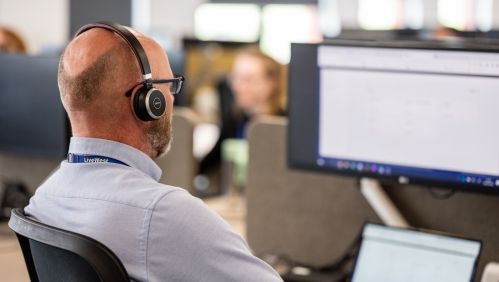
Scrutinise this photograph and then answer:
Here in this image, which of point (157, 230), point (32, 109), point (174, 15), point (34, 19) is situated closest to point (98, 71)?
point (157, 230)

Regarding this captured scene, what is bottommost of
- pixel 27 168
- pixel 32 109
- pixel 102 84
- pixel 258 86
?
pixel 27 168

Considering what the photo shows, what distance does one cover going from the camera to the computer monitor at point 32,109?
74.4 inches

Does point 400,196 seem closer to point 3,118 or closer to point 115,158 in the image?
point 115,158

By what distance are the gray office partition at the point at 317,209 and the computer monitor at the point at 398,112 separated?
0.51 feet

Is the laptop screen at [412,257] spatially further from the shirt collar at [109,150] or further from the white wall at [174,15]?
the white wall at [174,15]

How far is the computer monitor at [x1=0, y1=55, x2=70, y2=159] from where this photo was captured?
6.20 ft

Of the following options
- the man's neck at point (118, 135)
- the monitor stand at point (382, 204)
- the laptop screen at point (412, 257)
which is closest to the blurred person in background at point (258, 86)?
the monitor stand at point (382, 204)

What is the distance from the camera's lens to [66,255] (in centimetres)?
83

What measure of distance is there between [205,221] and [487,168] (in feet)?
2.06

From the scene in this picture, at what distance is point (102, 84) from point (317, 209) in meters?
0.80

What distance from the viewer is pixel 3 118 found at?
1987mm

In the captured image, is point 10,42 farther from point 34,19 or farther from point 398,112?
point 34,19

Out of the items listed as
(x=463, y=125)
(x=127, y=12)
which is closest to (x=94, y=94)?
(x=463, y=125)

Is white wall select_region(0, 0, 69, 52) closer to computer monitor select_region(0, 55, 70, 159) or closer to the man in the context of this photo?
computer monitor select_region(0, 55, 70, 159)
